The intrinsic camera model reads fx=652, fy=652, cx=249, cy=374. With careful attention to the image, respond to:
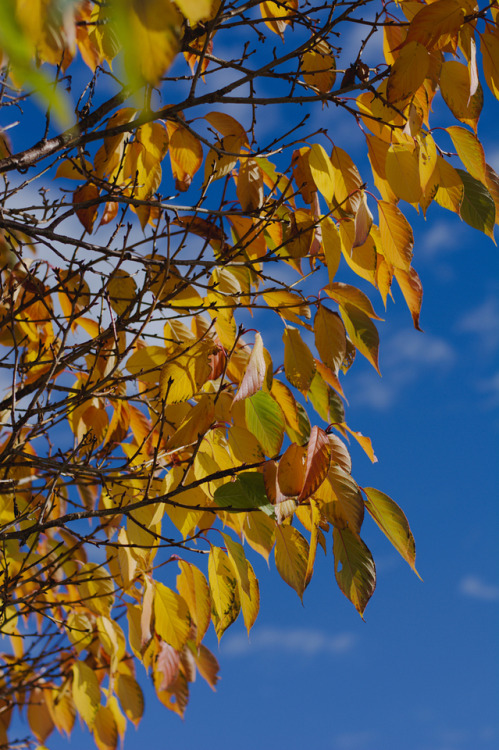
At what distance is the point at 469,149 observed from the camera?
1518mm

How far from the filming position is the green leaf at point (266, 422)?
1398 mm

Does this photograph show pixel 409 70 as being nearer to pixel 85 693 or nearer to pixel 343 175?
pixel 343 175

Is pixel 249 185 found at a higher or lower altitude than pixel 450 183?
higher

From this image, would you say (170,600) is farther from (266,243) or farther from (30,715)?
(30,715)

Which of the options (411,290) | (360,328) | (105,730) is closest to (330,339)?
(360,328)

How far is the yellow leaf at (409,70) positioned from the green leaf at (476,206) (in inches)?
11.9

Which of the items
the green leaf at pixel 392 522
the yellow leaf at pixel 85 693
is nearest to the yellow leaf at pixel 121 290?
the green leaf at pixel 392 522

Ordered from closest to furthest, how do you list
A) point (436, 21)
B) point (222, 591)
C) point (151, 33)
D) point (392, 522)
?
point (151, 33), point (436, 21), point (392, 522), point (222, 591)

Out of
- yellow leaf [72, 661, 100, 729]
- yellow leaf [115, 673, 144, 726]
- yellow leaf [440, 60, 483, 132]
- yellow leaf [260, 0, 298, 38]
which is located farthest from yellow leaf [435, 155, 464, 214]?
yellow leaf [115, 673, 144, 726]

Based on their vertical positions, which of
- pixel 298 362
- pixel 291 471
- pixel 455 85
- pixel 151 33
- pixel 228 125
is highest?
pixel 228 125

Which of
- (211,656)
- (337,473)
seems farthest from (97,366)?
(211,656)

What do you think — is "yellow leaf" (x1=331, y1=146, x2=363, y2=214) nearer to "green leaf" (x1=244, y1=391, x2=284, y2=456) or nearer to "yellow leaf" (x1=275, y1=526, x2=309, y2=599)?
"green leaf" (x1=244, y1=391, x2=284, y2=456)

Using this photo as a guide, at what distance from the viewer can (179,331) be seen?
1.75 m

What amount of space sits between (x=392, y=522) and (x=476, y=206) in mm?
756
